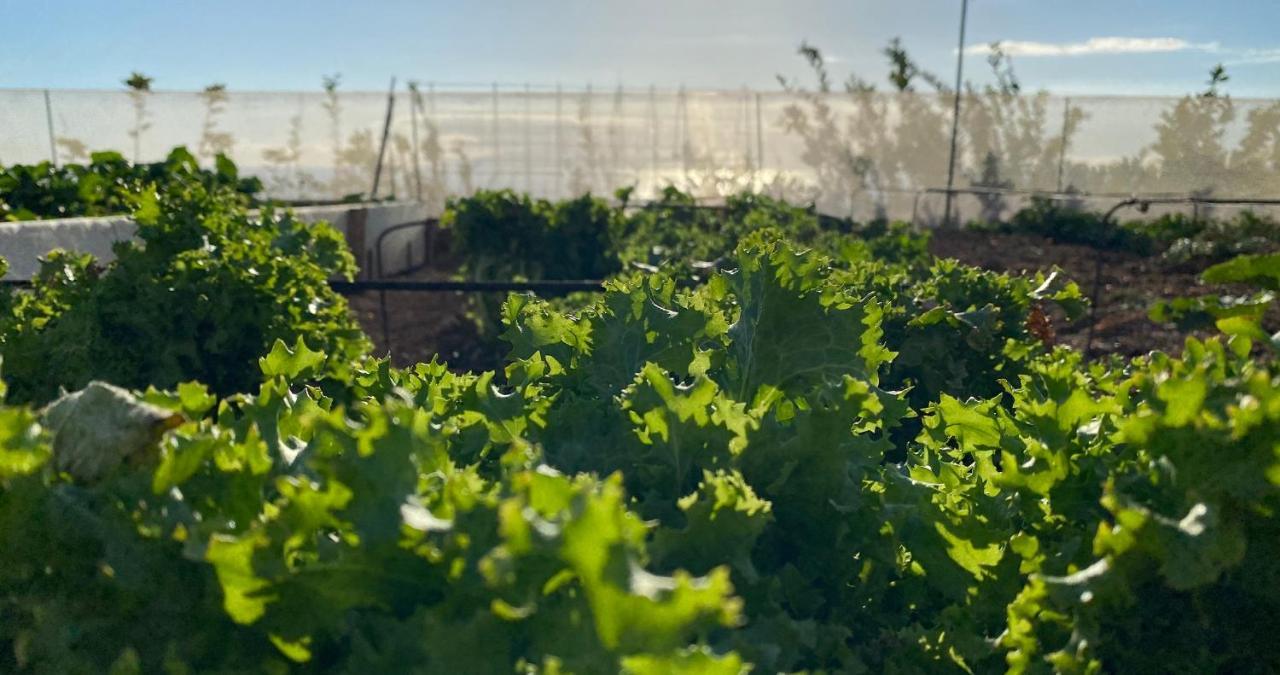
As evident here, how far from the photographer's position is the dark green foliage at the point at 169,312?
13.9 ft

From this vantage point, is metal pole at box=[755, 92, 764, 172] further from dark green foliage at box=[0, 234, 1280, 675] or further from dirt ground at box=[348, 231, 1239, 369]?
dark green foliage at box=[0, 234, 1280, 675]

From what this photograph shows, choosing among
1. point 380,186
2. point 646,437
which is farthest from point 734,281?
point 380,186

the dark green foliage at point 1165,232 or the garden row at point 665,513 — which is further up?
the garden row at point 665,513

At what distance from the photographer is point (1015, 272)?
1386 cm

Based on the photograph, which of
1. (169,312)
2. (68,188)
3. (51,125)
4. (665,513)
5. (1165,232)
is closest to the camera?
(665,513)

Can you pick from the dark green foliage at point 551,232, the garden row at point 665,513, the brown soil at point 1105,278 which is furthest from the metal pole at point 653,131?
the garden row at point 665,513

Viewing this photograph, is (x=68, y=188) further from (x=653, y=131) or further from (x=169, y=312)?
(x=653, y=131)

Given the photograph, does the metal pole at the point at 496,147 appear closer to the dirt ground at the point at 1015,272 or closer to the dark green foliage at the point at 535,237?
the dirt ground at the point at 1015,272

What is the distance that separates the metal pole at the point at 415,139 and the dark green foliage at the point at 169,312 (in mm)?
18343

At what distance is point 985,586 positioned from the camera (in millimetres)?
1784

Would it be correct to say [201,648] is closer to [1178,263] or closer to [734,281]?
[734,281]

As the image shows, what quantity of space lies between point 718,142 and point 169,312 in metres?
20.4

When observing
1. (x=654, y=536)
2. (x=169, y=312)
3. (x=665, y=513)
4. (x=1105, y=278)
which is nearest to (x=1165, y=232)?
(x=1105, y=278)

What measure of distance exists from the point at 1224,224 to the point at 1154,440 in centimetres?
1917
